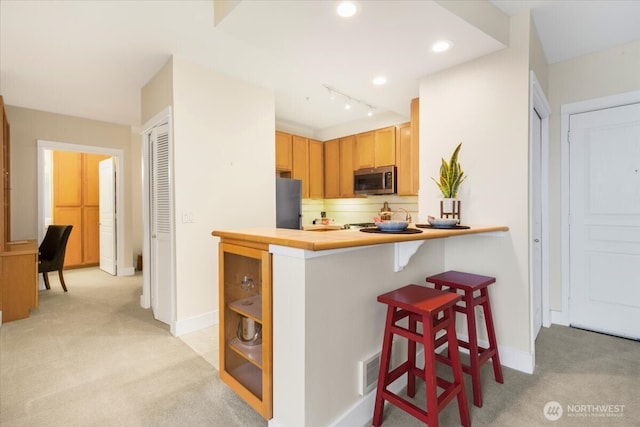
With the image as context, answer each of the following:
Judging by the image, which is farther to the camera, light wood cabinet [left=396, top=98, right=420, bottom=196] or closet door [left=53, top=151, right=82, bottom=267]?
closet door [left=53, top=151, right=82, bottom=267]

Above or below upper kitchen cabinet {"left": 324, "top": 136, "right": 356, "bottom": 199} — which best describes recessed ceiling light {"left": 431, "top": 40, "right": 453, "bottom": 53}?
above

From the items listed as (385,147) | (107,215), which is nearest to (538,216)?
(385,147)

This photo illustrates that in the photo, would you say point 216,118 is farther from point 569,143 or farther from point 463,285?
point 569,143

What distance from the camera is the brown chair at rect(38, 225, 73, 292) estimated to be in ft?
13.5

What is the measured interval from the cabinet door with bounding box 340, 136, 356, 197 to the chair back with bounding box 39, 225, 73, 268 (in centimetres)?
394

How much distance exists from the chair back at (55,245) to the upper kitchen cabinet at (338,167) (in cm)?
378

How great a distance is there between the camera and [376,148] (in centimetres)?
449

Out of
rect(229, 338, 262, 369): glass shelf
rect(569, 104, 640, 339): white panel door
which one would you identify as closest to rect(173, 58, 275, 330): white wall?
rect(229, 338, 262, 369): glass shelf

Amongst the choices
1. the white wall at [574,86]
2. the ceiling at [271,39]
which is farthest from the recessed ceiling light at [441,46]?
the white wall at [574,86]

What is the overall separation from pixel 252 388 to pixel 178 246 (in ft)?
5.15

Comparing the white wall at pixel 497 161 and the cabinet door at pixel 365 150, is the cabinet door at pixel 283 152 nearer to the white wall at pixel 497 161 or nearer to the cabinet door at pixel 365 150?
the cabinet door at pixel 365 150

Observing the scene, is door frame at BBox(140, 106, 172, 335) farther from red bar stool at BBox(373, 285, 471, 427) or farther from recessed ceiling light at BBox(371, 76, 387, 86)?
red bar stool at BBox(373, 285, 471, 427)

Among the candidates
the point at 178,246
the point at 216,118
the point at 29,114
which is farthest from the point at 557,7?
the point at 29,114

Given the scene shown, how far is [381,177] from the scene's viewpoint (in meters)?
4.31
